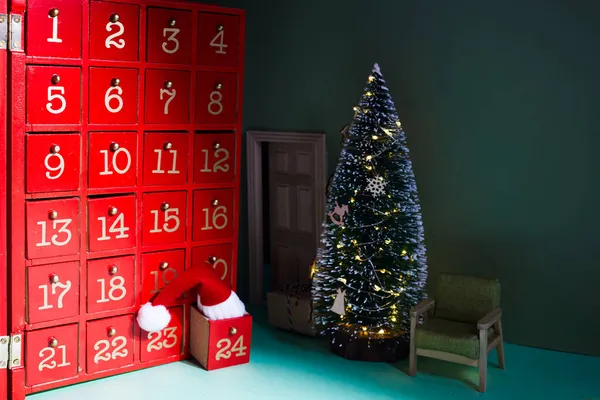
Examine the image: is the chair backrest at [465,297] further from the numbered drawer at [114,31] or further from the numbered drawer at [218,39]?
the numbered drawer at [114,31]

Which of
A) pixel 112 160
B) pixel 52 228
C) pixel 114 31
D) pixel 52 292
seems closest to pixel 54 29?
pixel 114 31

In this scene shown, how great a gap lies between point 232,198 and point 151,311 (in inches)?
35.3

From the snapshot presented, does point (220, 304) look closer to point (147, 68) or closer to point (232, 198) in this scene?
point (232, 198)

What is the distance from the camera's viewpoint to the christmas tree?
189 inches

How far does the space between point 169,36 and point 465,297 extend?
245 cm

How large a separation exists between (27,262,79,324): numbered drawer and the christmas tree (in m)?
1.54

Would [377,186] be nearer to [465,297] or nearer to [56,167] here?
[465,297]

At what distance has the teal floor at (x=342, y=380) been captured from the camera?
4457mm

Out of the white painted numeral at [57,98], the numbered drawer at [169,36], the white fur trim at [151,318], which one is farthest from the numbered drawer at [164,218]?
Answer: the numbered drawer at [169,36]

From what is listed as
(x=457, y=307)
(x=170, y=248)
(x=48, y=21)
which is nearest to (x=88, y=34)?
(x=48, y=21)

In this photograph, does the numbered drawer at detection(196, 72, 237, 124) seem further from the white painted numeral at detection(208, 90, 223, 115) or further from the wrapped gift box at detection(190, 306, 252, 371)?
the wrapped gift box at detection(190, 306, 252, 371)

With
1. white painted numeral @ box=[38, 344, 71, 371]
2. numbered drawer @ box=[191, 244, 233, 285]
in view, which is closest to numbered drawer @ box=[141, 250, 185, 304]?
numbered drawer @ box=[191, 244, 233, 285]

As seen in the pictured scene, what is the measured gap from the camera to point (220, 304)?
4777mm

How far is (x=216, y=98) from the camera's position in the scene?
478 cm
